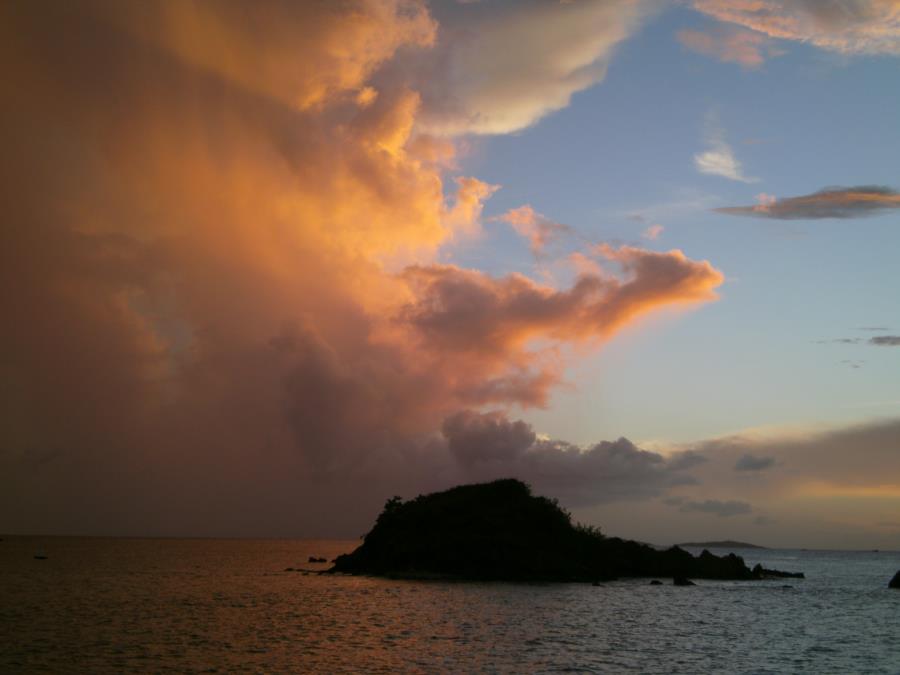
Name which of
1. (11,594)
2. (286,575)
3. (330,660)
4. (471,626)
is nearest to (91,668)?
(330,660)

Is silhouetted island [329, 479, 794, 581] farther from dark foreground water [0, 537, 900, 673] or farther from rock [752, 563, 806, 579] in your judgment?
dark foreground water [0, 537, 900, 673]

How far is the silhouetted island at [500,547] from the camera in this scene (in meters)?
101

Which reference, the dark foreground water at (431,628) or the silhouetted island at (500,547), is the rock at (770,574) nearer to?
the silhouetted island at (500,547)

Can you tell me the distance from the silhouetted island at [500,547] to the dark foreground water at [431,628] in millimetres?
8748

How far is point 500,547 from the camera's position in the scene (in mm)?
101750

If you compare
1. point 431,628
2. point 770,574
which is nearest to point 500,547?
point 431,628

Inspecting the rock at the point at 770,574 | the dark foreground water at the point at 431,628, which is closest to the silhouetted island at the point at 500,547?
the rock at the point at 770,574

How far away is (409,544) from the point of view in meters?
108

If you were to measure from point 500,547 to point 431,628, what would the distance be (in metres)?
48.8

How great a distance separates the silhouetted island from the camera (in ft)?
332

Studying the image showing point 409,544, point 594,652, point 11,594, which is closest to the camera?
point 594,652

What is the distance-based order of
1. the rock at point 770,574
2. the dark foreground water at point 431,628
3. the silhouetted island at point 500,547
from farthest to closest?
1. the rock at point 770,574
2. the silhouetted island at point 500,547
3. the dark foreground water at point 431,628

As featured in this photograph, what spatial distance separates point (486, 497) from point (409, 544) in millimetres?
13087

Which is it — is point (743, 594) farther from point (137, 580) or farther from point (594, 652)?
point (137, 580)
